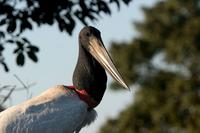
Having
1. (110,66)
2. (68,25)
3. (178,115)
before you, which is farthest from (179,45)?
(110,66)

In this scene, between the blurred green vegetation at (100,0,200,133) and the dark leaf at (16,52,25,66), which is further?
the blurred green vegetation at (100,0,200,133)

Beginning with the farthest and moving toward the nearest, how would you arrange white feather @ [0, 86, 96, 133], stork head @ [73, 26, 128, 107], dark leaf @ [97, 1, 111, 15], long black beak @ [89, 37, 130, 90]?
dark leaf @ [97, 1, 111, 15], stork head @ [73, 26, 128, 107], long black beak @ [89, 37, 130, 90], white feather @ [0, 86, 96, 133]

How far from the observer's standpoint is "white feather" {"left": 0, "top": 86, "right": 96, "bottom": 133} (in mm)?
9461

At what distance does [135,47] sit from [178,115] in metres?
6.10

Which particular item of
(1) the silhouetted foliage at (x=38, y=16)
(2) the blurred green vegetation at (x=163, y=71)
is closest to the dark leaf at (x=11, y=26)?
(1) the silhouetted foliage at (x=38, y=16)

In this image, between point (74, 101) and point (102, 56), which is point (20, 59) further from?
point (74, 101)

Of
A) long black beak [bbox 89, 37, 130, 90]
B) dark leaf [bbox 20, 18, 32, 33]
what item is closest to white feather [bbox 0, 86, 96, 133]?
long black beak [bbox 89, 37, 130, 90]

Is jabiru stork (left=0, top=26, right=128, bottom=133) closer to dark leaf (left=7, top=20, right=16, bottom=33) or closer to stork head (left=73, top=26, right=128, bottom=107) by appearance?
stork head (left=73, top=26, right=128, bottom=107)

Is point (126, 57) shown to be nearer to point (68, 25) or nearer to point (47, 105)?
point (68, 25)

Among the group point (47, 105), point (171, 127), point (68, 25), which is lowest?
point (171, 127)

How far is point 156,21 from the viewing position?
51.4m

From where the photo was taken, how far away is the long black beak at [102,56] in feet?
32.4

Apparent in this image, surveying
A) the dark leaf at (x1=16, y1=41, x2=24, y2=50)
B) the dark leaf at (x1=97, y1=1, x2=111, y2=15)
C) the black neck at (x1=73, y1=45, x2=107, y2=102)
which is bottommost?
the dark leaf at (x1=97, y1=1, x2=111, y2=15)

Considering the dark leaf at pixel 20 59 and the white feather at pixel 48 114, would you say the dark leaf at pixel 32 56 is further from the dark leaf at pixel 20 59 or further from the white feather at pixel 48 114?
the white feather at pixel 48 114
